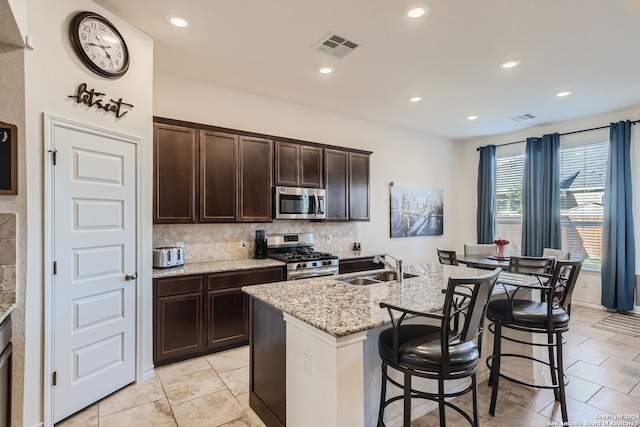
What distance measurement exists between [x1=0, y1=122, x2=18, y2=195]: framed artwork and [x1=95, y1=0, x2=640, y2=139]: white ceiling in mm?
1252

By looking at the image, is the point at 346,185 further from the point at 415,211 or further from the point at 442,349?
the point at 442,349

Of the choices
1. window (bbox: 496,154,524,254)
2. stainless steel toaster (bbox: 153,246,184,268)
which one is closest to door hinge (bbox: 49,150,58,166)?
stainless steel toaster (bbox: 153,246,184,268)

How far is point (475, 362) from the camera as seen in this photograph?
176cm

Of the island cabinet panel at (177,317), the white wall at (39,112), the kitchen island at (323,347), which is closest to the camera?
the kitchen island at (323,347)

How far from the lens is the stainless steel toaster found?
334 cm

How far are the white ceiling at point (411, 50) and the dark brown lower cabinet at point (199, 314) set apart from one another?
7.46ft

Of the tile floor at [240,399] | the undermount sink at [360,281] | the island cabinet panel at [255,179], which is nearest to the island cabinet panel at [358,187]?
the island cabinet panel at [255,179]

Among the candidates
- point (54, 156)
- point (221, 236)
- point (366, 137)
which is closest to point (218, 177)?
point (221, 236)

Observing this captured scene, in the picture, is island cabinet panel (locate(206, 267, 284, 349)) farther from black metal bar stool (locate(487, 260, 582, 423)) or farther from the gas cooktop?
black metal bar stool (locate(487, 260, 582, 423))

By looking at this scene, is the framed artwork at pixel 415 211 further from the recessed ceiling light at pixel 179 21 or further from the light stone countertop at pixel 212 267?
the recessed ceiling light at pixel 179 21

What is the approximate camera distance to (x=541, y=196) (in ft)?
18.7

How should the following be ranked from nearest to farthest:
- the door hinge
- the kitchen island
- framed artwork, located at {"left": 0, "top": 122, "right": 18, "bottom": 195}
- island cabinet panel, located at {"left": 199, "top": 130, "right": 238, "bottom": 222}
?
1. the kitchen island
2. framed artwork, located at {"left": 0, "top": 122, "right": 18, "bottom": 195}
3. the door hinge
4. island cabinet panel, located at {"left": 199, "top": 130, "right": 238, "bottom": 222}

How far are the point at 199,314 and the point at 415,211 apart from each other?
14.7 feet

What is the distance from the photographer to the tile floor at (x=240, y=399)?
232 centimetres
